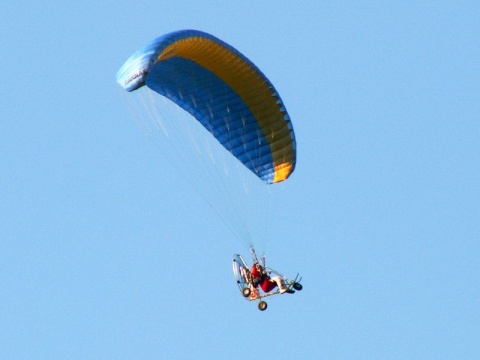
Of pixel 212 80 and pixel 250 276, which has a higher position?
pixel 212 80

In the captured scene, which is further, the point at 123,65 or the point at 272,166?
the point at 272,166

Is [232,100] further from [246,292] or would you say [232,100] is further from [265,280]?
[246,292]

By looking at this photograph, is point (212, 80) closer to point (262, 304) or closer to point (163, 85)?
point (163, 85)

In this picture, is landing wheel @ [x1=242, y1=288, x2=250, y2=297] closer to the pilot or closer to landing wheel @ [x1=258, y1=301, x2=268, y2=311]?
the pilot

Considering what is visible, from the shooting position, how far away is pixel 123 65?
4738cm

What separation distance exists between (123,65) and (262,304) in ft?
19.2

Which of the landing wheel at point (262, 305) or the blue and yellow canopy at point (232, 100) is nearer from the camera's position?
the blue and yellow canopy at point (232, 100)

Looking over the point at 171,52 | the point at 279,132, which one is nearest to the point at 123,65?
the point at 171,52

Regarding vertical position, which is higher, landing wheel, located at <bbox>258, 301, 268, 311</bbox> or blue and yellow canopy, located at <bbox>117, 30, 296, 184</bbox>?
blue and yellow canopy, located at <bbox>117, 30, 296, 184</bbox>

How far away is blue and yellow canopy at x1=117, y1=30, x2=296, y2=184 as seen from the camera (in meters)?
49.2

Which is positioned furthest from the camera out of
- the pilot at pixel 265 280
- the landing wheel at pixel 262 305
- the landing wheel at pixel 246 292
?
the landing wheel at pixel 246 292

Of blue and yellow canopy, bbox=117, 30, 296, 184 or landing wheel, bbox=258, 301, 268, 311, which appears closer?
blue and yellow canopy, bbox=117, 30, 296, 184

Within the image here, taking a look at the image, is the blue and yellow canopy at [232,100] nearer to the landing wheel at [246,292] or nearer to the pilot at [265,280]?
the pilot at [265,280]

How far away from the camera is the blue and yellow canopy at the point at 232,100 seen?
161 ft
